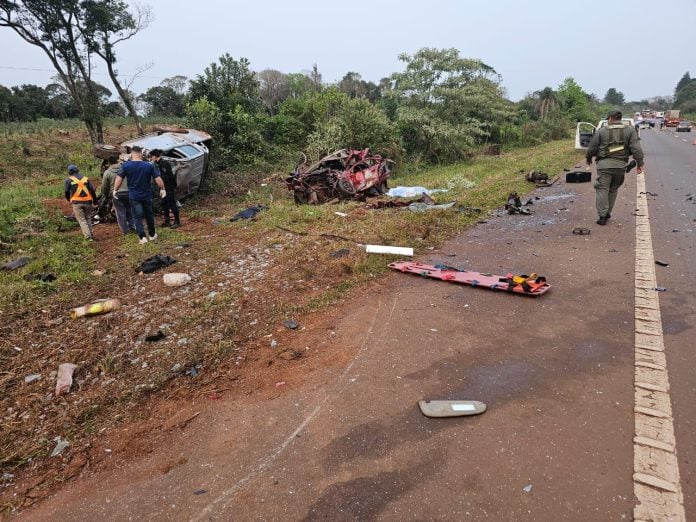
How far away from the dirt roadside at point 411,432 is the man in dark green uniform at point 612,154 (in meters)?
3.01

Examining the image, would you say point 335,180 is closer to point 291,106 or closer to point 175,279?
point 175,279

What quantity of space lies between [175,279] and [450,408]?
388 cm

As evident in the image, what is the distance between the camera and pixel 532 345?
3355mm

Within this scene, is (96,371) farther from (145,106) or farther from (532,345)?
(145,106)

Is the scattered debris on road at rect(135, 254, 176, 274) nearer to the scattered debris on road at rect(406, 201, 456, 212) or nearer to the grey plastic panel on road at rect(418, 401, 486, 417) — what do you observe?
the grey plastic panel on road at rect(418, 401, 486, 417)

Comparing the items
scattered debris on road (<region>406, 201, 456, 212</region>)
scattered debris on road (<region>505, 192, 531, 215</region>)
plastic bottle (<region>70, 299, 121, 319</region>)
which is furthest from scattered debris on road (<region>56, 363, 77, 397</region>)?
scattered debris on road (<region>505, 192, 531, 215</region>)

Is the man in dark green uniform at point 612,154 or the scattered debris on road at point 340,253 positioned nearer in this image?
the scattered debris on road at point 340,253

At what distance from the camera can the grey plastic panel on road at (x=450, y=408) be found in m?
2.62

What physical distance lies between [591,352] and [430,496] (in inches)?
75.8

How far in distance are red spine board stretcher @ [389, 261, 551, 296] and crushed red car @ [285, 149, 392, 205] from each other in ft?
17.0

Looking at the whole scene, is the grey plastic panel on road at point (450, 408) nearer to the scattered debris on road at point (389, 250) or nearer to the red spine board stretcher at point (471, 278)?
the red spine board stretcher at point (471, 278)

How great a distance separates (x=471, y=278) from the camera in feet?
15.3

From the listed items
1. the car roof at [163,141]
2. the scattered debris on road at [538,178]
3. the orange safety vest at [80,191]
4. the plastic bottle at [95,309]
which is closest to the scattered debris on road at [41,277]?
the plastic bottle at [95,309]

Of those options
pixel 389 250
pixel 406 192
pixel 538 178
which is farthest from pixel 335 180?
pixel 538 178
